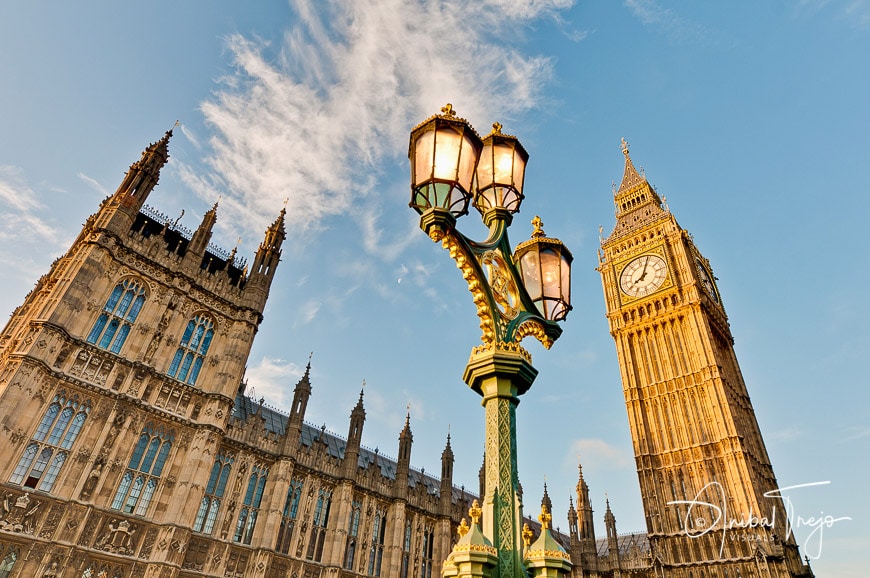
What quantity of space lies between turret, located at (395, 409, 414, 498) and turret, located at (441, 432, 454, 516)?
3247 millimetres

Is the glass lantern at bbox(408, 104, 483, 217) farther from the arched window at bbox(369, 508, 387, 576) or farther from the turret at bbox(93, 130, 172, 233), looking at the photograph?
the arched window at bbox(369, 508, 387, 576)

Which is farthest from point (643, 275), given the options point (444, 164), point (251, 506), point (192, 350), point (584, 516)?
point (444, 164)

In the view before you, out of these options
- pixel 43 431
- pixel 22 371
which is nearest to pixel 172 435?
pixel 43 431

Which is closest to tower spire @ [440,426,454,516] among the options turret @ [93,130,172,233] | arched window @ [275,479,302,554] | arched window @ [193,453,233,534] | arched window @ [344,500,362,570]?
arched window @ [344,500,362,570]

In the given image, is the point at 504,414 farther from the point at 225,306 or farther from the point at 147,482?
the point at 225,306

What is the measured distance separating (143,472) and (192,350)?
5725 millimetres

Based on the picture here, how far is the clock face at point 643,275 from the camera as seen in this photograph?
1929 inches

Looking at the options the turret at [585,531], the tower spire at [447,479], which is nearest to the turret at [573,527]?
the turret at [585,531]

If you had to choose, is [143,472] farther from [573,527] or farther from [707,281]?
[707,281]

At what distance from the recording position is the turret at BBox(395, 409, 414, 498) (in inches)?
1179

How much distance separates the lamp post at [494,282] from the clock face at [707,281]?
4842 centimetres

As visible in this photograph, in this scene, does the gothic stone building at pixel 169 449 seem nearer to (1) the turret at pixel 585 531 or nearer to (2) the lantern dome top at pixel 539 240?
(1) the turret at pixel 585 531

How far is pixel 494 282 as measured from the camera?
5.93 m

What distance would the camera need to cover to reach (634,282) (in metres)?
50.8
